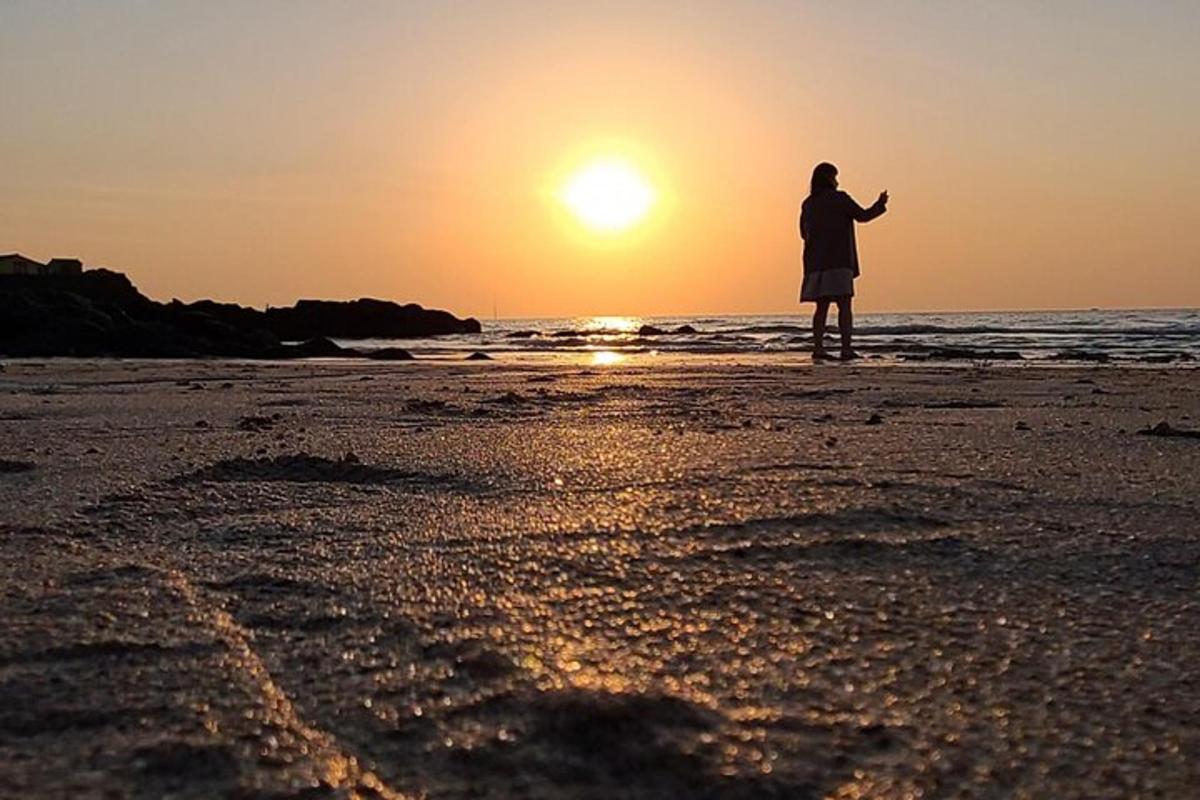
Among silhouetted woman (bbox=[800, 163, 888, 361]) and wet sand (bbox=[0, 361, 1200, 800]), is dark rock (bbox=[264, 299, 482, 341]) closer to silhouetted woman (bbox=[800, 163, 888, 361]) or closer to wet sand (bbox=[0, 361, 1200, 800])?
silhouetted woman (bbox=[800, 163, 888, 361])

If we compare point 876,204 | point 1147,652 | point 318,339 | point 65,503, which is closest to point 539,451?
point 65,503

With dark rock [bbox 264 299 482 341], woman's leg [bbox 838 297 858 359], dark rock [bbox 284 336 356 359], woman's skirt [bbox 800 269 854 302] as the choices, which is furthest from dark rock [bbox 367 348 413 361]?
dark rock [bbox 264 299 482 341]

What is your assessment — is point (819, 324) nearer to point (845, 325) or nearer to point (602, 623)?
point (845, 325)

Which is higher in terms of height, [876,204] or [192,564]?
[876,204]

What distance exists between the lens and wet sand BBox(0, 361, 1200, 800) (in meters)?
0.73

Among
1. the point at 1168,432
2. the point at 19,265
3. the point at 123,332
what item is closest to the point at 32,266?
the point at 19,265

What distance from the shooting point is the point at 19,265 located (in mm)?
30469

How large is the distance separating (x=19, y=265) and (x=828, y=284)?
88.7 ft

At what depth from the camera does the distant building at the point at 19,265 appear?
30000 mm

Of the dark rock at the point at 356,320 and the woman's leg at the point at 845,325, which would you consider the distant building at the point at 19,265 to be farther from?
the woman's leg at the point at 845,325

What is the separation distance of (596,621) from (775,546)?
36 centimetres

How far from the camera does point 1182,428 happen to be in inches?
110

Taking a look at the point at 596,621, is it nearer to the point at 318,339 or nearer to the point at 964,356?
the point at 964,356

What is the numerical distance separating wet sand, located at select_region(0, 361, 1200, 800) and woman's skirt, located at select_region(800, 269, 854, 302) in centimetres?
694
